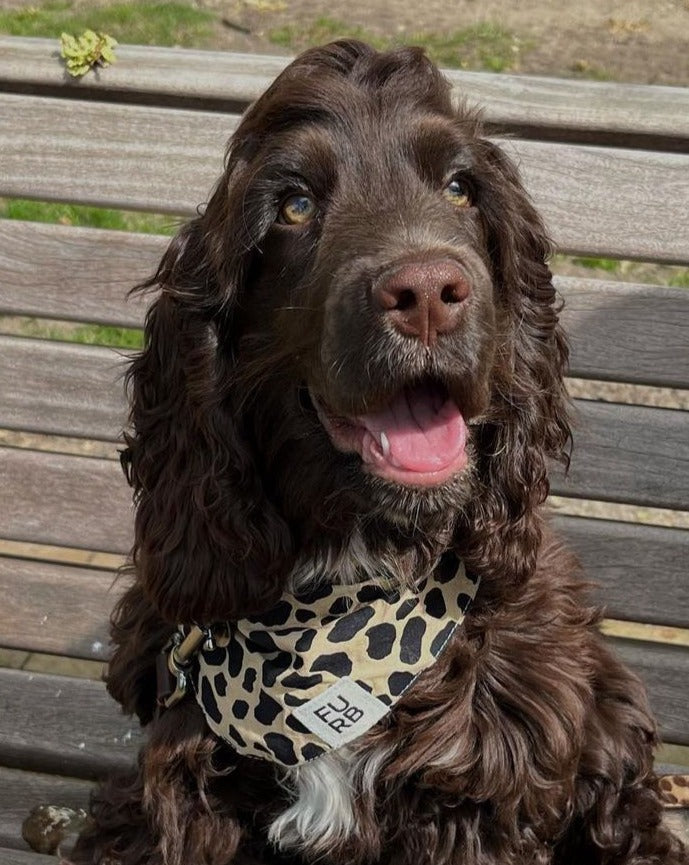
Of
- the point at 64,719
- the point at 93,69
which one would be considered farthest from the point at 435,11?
the point at 64,719

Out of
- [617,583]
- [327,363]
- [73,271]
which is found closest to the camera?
[327,363]

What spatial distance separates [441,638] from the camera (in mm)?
A: 2496

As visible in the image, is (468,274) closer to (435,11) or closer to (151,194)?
(151,194)

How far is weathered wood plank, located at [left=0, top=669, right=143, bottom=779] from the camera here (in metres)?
3.27

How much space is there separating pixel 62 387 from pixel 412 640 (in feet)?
4.39

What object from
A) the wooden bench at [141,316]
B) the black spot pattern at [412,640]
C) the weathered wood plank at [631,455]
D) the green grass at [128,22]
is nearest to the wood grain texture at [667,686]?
the wooden bench at [141,316]

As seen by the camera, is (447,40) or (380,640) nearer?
(380,640)

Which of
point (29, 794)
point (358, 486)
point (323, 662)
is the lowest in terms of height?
point (29, 794)

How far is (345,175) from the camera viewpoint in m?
2.39

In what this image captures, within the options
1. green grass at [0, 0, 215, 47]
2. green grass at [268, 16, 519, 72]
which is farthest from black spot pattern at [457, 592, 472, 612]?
green grass at [0, 0, 215, 47]

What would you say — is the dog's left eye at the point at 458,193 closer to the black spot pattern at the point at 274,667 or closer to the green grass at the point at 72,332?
the black spot pattern at the point at 274,667

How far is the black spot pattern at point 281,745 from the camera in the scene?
→ 248 cm

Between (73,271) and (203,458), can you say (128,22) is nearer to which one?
(73,271)

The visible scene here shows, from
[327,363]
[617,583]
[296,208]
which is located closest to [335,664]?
[327,363]
